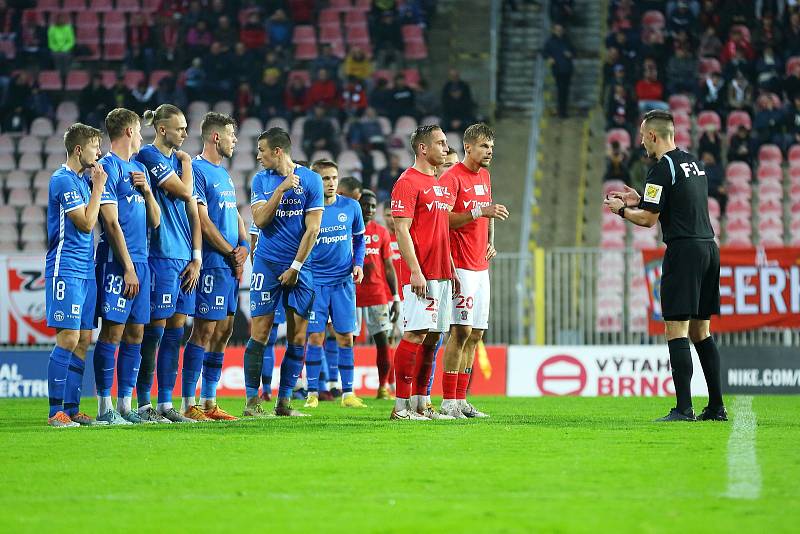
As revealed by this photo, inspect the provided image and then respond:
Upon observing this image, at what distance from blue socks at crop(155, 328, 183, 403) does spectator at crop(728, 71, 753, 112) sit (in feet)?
53.6

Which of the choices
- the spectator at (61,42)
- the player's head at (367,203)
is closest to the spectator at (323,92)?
the spectator at (61,42)

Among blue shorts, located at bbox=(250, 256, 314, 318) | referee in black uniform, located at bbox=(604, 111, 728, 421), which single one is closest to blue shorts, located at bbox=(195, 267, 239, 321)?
blue shorts, located at bbox=(250, 256, 314, 318)

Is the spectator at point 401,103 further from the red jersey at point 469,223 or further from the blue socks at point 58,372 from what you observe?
the blue socks at point 58,372

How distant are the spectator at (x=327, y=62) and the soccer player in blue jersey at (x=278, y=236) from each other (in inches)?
578

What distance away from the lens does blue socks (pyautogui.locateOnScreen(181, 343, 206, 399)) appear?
10.5 m

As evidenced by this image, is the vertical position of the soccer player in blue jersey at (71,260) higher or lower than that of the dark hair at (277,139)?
lower

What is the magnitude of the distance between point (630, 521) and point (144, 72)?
21795 mm

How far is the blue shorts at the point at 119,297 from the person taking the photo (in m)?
9.62

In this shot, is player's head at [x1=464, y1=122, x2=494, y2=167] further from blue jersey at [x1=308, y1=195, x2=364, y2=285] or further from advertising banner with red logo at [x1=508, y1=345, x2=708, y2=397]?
advertising banner with red logo at [x1=508, y1=345, x2=708, y2=397]

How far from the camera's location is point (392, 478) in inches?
248

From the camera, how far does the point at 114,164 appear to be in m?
9.72

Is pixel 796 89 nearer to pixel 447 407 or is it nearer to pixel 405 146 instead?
pixel 405 146

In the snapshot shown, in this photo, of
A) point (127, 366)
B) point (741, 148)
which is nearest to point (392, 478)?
point (127, 366)

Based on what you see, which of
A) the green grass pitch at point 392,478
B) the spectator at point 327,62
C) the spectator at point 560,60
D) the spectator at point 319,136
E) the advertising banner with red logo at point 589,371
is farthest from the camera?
the spectator at point 327,62
